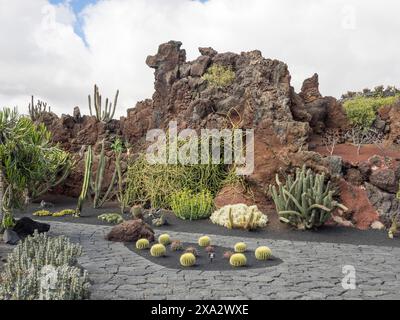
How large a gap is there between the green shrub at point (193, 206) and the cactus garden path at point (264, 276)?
2918 mm

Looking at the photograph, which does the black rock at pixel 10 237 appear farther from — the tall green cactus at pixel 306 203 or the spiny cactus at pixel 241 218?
the tall green cactus at pixel 306 203

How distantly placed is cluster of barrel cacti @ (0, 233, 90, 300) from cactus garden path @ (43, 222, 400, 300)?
1.46 feet

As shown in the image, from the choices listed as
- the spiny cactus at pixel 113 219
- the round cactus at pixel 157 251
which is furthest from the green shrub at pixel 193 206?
the round cactus at pixel 157 251

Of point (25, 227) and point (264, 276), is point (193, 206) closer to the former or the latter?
point (25, 227)

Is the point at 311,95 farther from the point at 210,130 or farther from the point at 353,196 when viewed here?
the point at 353,196

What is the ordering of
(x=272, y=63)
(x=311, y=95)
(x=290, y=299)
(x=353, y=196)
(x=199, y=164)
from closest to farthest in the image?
1. (x=290, y=299)
2. (x=353, y=196)
3. (x=199, y=164)
4. (x=272, y=63)
5. (x=311, y=95)

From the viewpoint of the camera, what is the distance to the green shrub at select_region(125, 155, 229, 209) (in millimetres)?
12906

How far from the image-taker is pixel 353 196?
36.4 feet

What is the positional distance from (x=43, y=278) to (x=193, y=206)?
6.80m

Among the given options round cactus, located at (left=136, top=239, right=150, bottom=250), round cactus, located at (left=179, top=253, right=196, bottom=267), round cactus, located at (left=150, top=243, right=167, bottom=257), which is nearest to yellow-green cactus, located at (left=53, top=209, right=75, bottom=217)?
round cactus, located at (left=136, top=239, right=150, bottom=250)

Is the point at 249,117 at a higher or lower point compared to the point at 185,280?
higher

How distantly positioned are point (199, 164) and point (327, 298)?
7684 mm
